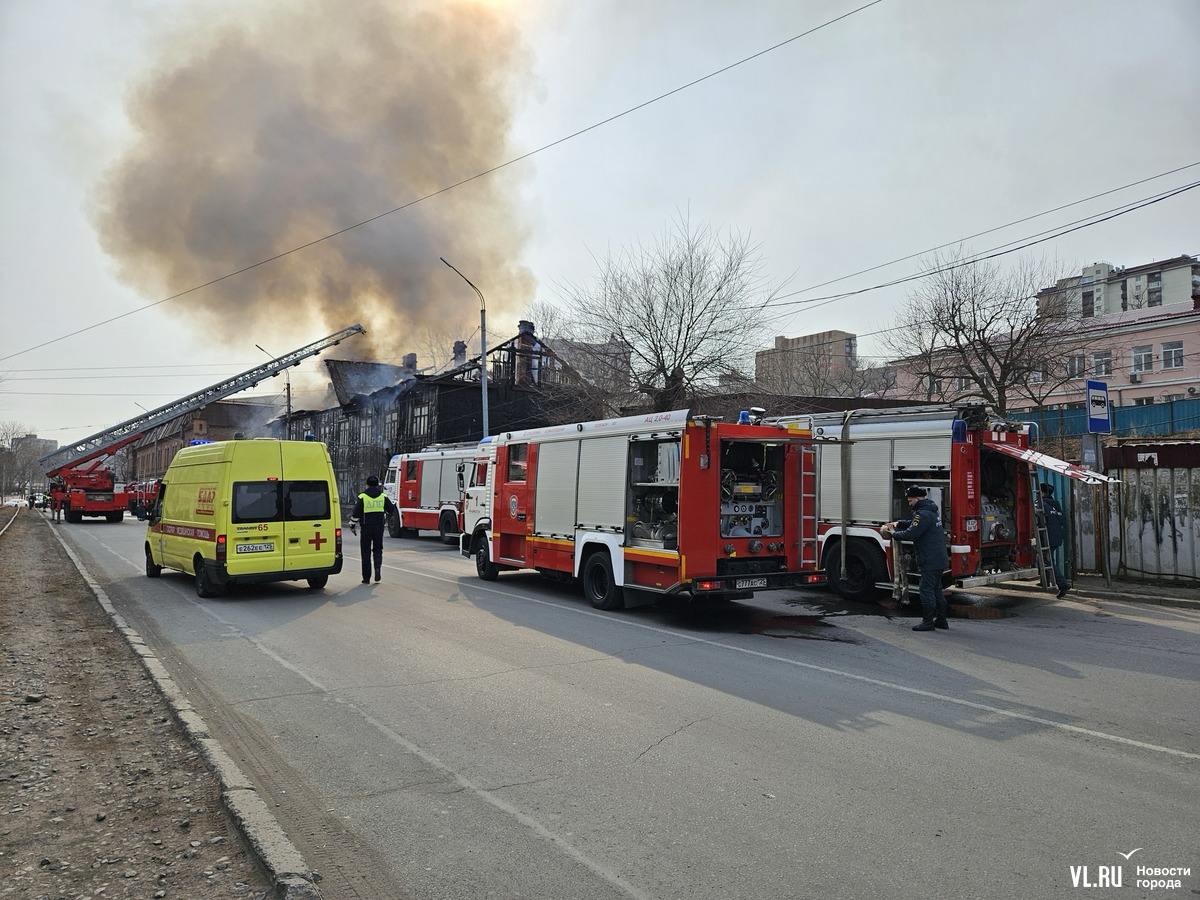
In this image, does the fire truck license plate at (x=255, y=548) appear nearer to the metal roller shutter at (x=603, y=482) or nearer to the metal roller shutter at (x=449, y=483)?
the metal roller shutter at (x=603, y=482)

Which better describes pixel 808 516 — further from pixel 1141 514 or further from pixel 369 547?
pixel 369 547

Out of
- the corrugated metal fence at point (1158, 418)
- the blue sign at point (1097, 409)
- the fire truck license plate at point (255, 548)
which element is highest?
the corrugated metal fence at point (1158, 418)

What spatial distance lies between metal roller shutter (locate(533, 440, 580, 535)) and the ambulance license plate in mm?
2809

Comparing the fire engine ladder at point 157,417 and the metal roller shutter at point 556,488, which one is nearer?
the metal roller shutter at point 556,488

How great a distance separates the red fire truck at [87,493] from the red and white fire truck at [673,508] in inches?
1297

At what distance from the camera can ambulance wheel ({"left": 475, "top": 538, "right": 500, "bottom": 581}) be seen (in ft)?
46.5

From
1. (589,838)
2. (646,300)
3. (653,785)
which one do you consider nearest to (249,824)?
(589,838)

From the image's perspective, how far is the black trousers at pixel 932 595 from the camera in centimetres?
949

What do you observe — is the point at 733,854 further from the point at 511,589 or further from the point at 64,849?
the point at 511,589

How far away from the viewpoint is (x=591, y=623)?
988 cm

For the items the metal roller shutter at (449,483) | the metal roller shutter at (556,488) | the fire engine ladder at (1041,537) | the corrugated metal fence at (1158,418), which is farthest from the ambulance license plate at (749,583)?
the metal roller shutter at (449,483)

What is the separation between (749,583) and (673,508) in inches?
55.0

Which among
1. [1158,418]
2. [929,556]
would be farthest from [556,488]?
[1158,418]

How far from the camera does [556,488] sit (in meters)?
12.1
